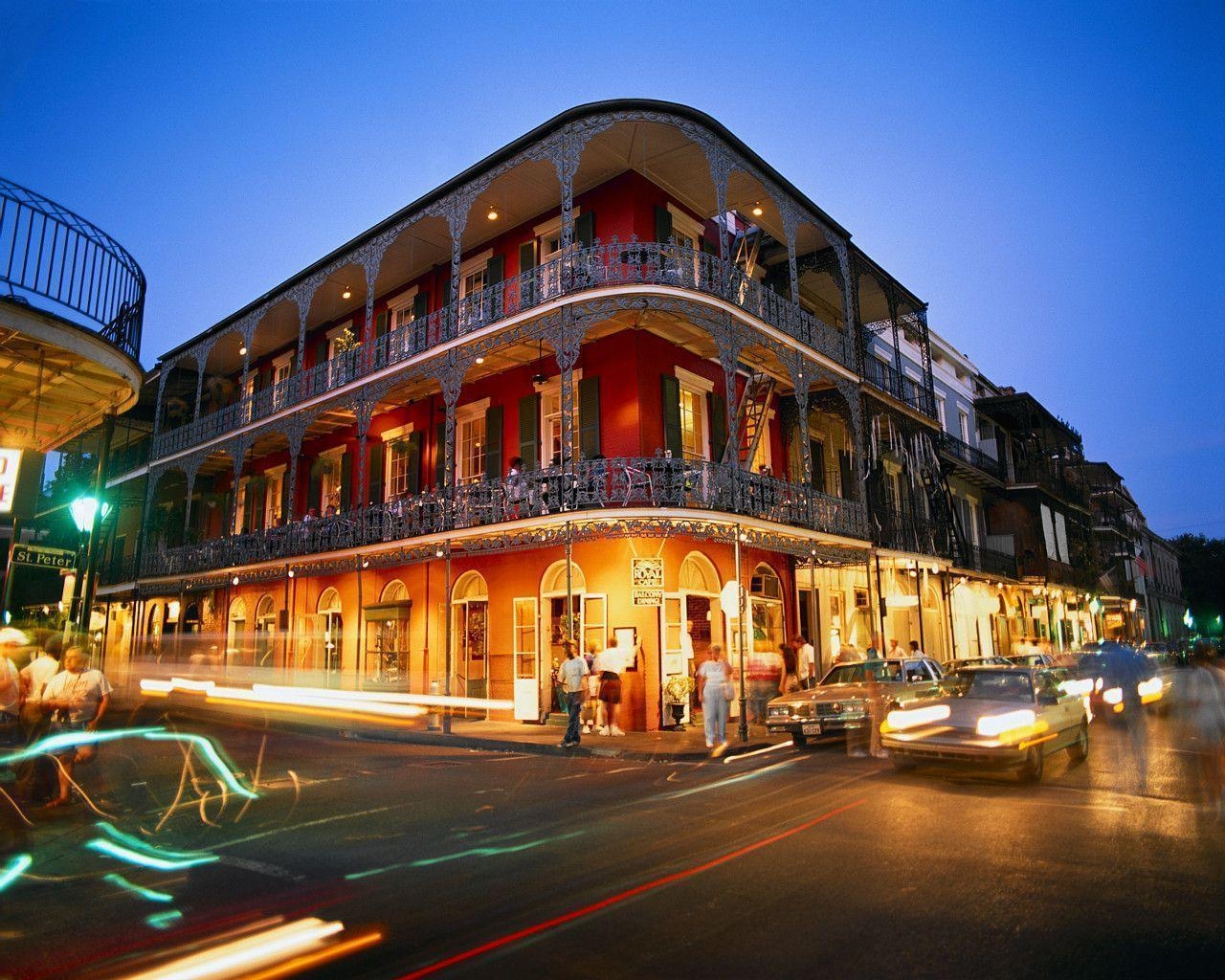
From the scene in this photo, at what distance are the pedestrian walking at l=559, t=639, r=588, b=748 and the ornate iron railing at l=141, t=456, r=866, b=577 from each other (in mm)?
2660

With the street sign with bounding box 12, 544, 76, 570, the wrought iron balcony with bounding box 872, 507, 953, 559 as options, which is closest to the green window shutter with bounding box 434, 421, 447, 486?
the wrought iron balcony with bounding box 872, 507, 953, 559

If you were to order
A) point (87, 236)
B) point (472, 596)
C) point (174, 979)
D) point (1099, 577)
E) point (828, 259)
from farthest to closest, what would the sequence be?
point (1099, 577)
point (828, 259)
point (472, 596)
point (87, 236)
point (174, 979)

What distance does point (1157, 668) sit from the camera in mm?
20891

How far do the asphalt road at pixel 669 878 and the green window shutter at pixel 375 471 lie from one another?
12.9 metres

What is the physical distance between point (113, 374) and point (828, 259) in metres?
18.7

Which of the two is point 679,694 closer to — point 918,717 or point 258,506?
point 918,717

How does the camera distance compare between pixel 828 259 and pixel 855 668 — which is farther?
pixel 828 259

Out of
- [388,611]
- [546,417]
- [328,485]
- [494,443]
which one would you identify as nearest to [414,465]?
[494,443]

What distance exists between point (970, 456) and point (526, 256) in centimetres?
1926

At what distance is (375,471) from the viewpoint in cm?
2314

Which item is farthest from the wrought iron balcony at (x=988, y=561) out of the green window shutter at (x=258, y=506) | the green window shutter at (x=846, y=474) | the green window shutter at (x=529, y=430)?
the green window shutter at (x=258, y=506)

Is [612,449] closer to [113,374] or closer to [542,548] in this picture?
[542,548]

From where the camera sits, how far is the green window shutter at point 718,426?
18922mm

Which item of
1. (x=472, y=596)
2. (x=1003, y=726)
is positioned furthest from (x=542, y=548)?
(x=1003, y=726)
